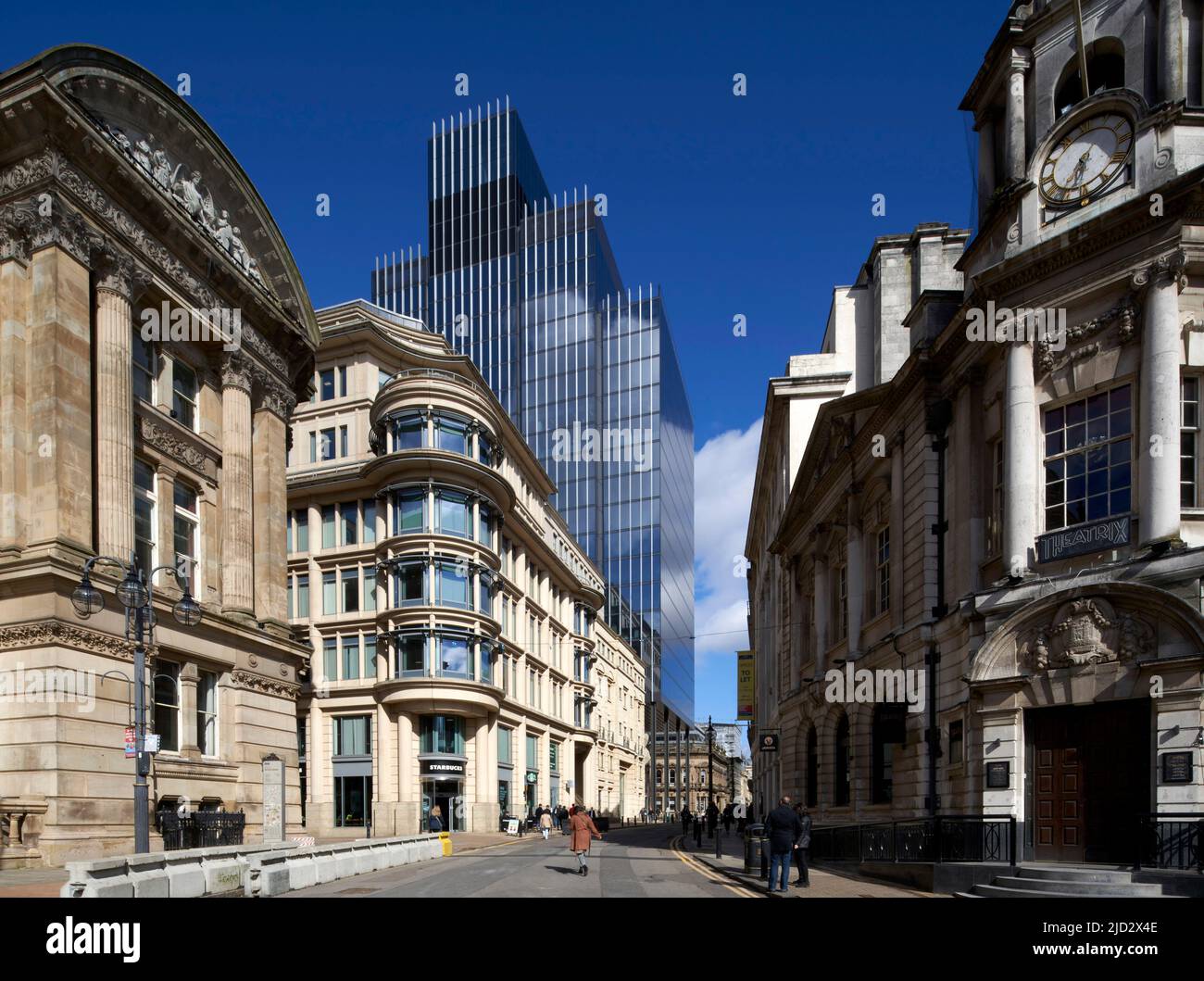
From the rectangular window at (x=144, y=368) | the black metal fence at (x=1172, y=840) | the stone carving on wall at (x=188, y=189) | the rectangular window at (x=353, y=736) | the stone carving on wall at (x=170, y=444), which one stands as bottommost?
the rectangular window at (x=353, y=736)

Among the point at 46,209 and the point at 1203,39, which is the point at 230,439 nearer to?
the point at 46,209

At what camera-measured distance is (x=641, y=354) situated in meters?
118

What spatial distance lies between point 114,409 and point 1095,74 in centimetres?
2469

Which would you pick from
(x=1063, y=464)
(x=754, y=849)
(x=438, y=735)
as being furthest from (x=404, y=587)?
(x=1063, y=464)

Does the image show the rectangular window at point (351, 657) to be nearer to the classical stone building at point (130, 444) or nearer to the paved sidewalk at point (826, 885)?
the classical stone building at point (130, 444)

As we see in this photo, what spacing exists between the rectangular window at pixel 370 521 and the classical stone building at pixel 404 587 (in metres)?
0.07

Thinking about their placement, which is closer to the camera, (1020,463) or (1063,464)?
(1063,464)

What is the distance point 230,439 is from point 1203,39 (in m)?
28.5

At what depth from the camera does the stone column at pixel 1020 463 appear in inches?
779

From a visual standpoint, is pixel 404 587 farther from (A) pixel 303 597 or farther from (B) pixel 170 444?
(B) pixel 170 444

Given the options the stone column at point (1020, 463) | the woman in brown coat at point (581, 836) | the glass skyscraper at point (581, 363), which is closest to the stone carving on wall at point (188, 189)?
the woman in brown coat at point (581, 836)

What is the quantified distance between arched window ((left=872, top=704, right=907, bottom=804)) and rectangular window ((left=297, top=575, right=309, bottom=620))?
3607 centimetres

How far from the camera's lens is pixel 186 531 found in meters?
30.9

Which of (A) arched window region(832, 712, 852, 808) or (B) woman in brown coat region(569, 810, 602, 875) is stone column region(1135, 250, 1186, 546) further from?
(A) arched window region(832, 712, 852, 808)
